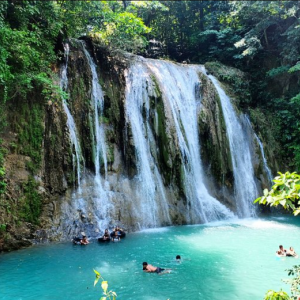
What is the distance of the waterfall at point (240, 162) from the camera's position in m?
16.2

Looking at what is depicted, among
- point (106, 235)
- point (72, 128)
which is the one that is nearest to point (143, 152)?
point (72, 128)

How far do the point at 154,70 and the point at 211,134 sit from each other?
4770 millimetres

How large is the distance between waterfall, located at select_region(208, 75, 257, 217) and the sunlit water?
3.93 metres

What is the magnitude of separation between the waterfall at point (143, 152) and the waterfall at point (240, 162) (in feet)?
15.7

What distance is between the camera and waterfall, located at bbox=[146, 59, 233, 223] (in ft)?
47.8

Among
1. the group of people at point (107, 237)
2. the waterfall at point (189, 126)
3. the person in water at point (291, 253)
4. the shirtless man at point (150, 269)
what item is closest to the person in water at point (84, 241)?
the group of people at point (107, 237)

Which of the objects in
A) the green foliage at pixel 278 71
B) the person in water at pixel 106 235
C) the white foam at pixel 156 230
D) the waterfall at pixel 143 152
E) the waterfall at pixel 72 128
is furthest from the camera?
the green foliage at pixel 278 71

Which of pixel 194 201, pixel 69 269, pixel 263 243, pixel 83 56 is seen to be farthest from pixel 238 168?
pixel 69 269

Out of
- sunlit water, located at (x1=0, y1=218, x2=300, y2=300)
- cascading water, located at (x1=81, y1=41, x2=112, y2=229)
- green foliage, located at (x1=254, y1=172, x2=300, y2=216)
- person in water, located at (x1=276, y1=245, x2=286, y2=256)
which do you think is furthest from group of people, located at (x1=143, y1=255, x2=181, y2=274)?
green foliage, located at (x1=254, y1=172, x2=300, y2=216)

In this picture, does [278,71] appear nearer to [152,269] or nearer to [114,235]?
[114,235]

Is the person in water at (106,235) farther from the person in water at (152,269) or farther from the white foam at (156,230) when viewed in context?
the person in water at (152,269)

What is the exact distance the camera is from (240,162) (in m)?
17.1

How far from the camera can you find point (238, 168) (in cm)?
1683

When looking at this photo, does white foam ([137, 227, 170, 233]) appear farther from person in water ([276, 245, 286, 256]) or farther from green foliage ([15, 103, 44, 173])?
green foliage ([15, 103, 44, 173])
